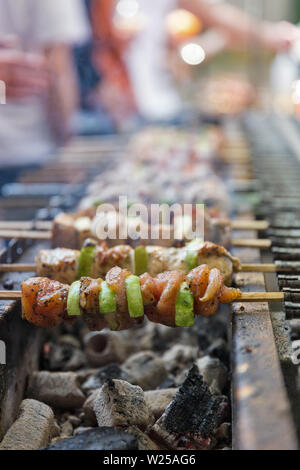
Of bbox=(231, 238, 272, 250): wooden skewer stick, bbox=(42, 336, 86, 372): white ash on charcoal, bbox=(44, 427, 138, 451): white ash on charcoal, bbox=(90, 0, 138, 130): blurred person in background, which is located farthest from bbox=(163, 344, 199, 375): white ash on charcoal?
bbox=(90, 0, 138, 130): blurred person in background

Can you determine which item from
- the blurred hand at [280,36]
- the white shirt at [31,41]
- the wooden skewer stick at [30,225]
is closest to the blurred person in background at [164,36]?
the blurred hand at [280,36]

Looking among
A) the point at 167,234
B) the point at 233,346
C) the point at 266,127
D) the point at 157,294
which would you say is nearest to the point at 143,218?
the point at 167,234

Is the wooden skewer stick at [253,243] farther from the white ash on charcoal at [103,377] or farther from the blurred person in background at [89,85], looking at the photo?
the blurred person in background at [89,85]

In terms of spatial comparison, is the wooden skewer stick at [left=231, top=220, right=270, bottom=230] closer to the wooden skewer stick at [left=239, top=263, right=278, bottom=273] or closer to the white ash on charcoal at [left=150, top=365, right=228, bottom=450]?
the wooden skewer stick at [left=239, top=263, right=278, bottom=273]

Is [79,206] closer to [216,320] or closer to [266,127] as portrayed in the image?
[216,320]
